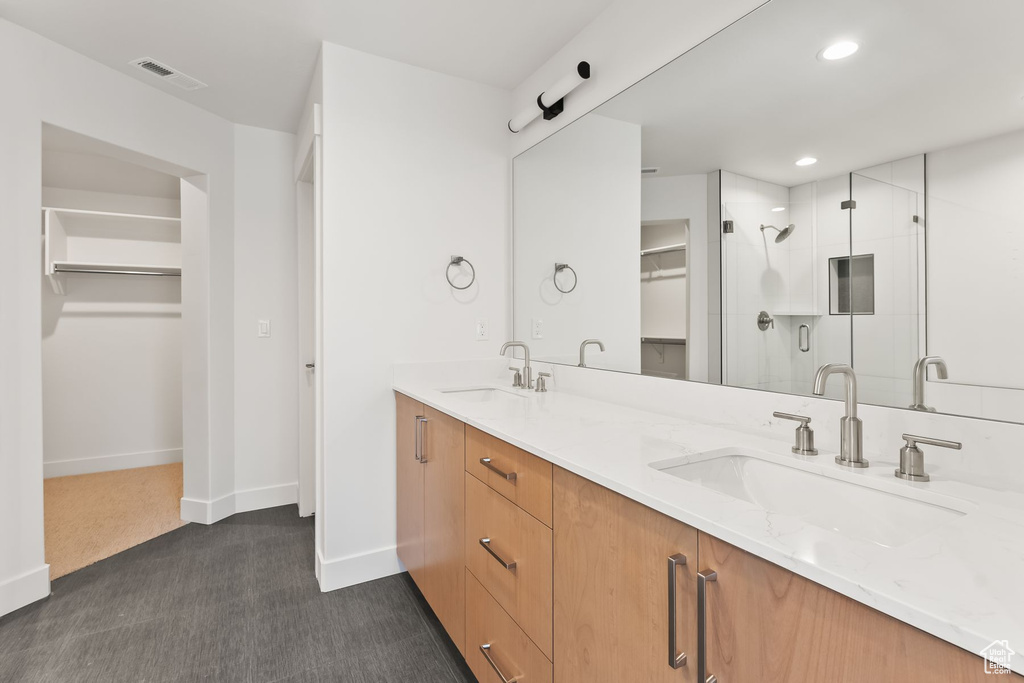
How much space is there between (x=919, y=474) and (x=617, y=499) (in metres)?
0.59

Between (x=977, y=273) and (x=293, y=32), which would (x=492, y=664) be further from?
(x=293, y=32)

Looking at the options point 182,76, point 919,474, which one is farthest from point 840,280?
point 182,76

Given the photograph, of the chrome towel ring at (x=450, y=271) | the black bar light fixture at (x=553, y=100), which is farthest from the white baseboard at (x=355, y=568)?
the black bar light fixture at (x=553, y=100)

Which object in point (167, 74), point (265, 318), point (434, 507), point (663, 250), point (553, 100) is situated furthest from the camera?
point (265, 318)

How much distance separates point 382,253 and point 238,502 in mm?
2021

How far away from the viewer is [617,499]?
37.9 inches

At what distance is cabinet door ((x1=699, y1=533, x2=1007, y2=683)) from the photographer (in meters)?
0.53

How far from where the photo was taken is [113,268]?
3.85 m

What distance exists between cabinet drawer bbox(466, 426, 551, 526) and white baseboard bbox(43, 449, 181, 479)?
3.96 m

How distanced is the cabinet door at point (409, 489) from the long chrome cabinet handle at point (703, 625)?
55.5 inches

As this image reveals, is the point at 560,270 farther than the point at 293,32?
Yes

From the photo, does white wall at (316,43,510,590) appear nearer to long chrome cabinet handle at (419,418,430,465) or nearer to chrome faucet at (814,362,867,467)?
long chrome cabinet handle at (419,418,430,465)

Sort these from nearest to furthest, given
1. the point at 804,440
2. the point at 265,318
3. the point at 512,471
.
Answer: the point at 804,440
the point at 512,471
the point at 265,318

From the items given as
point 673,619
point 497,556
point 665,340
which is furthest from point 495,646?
point 665,340
